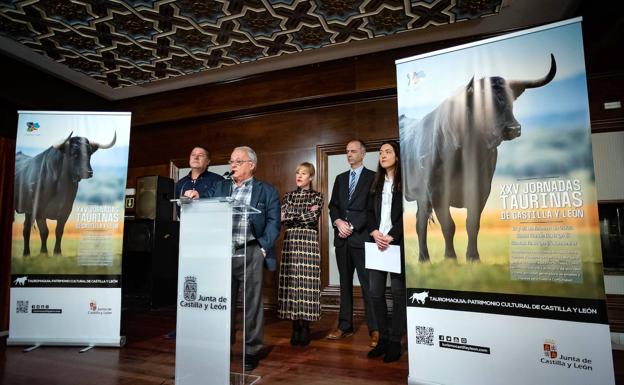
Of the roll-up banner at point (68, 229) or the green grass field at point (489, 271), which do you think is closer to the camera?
the green grass field at point (489, 271)

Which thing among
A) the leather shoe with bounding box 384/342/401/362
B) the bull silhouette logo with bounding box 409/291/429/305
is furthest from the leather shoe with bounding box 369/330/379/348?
the bull silhouette logo with bounding box 409/291/429/305

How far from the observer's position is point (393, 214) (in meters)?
2.51

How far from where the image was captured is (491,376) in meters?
A: 1.70

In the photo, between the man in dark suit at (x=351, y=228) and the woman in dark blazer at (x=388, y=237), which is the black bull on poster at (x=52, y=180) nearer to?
the man in dark suit at (x=351, y=228)

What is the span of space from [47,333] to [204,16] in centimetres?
306

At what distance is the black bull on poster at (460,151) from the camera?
5.83ft

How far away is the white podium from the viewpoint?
5.70ft

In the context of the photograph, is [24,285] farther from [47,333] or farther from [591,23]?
[591,23]

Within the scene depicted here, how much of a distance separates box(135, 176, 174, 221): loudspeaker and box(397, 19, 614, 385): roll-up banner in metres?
3.10

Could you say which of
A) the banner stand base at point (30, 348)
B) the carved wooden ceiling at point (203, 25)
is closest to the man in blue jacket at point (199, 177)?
the carved wooden ceiling at point (203, 25)

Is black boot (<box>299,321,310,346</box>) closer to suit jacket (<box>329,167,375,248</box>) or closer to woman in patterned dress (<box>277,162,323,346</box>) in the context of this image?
woman in patterned dress (<box>277,162,323,346</box>)

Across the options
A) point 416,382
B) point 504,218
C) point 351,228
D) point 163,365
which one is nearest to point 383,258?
point 351,228

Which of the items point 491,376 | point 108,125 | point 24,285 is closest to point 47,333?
point 24,285

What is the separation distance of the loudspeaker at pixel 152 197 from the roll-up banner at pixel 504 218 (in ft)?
10.2
